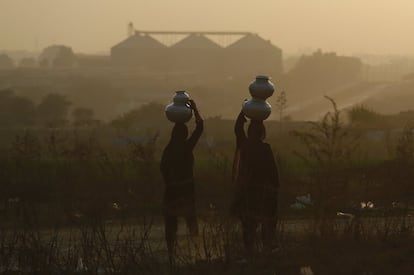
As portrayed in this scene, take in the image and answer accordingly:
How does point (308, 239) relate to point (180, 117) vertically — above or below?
below

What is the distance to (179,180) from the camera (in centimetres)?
618

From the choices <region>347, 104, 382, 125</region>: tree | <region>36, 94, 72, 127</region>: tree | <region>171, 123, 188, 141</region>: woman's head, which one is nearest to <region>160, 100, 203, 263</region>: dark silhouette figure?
<region>171, 123, 188, 141</region>: woman's head

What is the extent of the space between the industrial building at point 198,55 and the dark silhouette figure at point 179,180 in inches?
2999

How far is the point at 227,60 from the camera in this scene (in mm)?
88500

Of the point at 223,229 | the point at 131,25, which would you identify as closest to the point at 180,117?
the point at 223,229

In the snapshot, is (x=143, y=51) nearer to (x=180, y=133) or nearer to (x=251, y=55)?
(x=251, y=55)

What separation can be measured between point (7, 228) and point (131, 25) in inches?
3950

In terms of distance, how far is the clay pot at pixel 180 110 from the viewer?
6.23 meters

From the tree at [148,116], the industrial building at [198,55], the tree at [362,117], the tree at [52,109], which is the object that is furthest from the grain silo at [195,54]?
the tree at [362,117]

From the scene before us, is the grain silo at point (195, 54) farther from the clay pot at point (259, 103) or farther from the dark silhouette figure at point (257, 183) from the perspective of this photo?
the dark silhouette figure at point (257, 183)

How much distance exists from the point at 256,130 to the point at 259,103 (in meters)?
0.21

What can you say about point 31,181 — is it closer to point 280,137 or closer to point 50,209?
point 50,209

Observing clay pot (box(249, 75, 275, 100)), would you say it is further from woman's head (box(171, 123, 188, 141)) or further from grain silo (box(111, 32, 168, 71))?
grain silo (box(111, 32, 168, 71))

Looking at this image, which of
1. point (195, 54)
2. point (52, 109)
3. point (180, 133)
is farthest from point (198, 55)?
point (180, 133)
